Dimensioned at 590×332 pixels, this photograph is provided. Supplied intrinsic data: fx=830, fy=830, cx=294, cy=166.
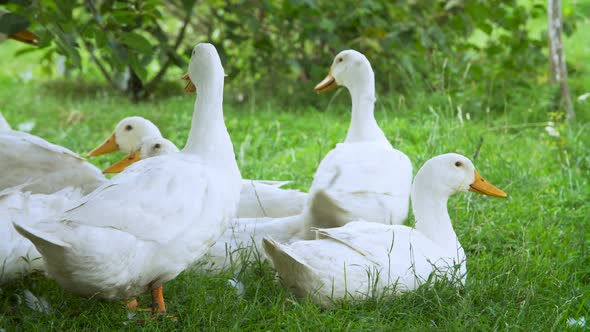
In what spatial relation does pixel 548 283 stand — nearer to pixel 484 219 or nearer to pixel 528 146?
pixel 484 219

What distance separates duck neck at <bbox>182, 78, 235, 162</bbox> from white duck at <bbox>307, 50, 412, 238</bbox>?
627 millimetres

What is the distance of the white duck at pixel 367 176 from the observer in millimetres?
4316

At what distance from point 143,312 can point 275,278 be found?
70 cm

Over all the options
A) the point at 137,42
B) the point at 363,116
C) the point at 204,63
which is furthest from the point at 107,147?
the point at 204,63

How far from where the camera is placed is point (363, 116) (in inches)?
203

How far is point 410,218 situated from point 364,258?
1430 millimetres

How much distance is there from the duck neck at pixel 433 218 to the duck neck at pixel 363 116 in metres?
0.85

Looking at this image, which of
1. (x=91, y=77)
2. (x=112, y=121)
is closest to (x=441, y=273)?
(x=112, y=121)

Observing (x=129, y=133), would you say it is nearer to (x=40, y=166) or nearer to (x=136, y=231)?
(x=40, y=166)

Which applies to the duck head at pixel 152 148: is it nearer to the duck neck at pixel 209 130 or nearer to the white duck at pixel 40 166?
the white duck at pixel 40 166

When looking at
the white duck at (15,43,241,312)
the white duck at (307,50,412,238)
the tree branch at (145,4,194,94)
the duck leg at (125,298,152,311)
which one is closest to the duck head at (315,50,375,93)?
the white duck at (307,50,412,238)

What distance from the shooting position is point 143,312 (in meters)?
3.56

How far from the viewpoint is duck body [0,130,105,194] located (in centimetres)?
427

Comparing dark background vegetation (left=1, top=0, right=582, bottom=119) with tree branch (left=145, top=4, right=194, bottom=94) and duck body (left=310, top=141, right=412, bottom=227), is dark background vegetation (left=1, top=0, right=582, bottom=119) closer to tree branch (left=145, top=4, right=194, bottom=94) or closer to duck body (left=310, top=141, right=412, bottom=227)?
tree branch (left=145, top=4, right=194, bottom=94)
